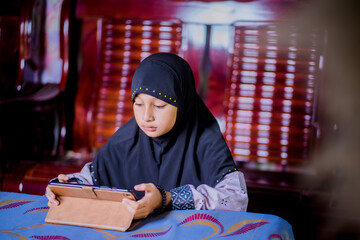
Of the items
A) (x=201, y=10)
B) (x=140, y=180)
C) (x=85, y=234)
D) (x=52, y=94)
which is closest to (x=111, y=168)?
(x=140, y=180)

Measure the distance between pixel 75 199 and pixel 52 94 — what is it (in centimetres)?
164

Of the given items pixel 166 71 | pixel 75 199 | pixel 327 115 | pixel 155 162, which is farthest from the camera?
pixel 327 115

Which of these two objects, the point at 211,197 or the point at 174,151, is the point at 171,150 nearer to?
the point at 174,151

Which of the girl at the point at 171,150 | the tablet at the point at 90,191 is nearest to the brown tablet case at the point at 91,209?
the tablet at the point at 90,191

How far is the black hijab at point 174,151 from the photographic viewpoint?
137 cm

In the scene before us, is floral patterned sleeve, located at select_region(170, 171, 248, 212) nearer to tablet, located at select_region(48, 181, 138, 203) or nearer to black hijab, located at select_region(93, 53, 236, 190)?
black hijab, located at select_region(93, 53, 236, 190)

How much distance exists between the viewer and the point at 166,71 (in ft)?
4.35

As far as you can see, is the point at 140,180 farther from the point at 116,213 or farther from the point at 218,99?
the point at 218,99

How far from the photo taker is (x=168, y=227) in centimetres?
103

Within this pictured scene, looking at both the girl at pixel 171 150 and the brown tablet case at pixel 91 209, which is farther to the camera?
the girl at pixel 171 150

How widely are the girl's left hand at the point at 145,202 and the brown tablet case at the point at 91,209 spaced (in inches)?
0.6

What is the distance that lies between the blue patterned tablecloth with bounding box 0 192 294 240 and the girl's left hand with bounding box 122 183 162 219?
3cm

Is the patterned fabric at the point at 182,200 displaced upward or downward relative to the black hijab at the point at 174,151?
downward

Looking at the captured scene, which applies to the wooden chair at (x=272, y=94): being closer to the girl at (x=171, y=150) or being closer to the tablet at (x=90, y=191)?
the girl at (x=171, y=150)
